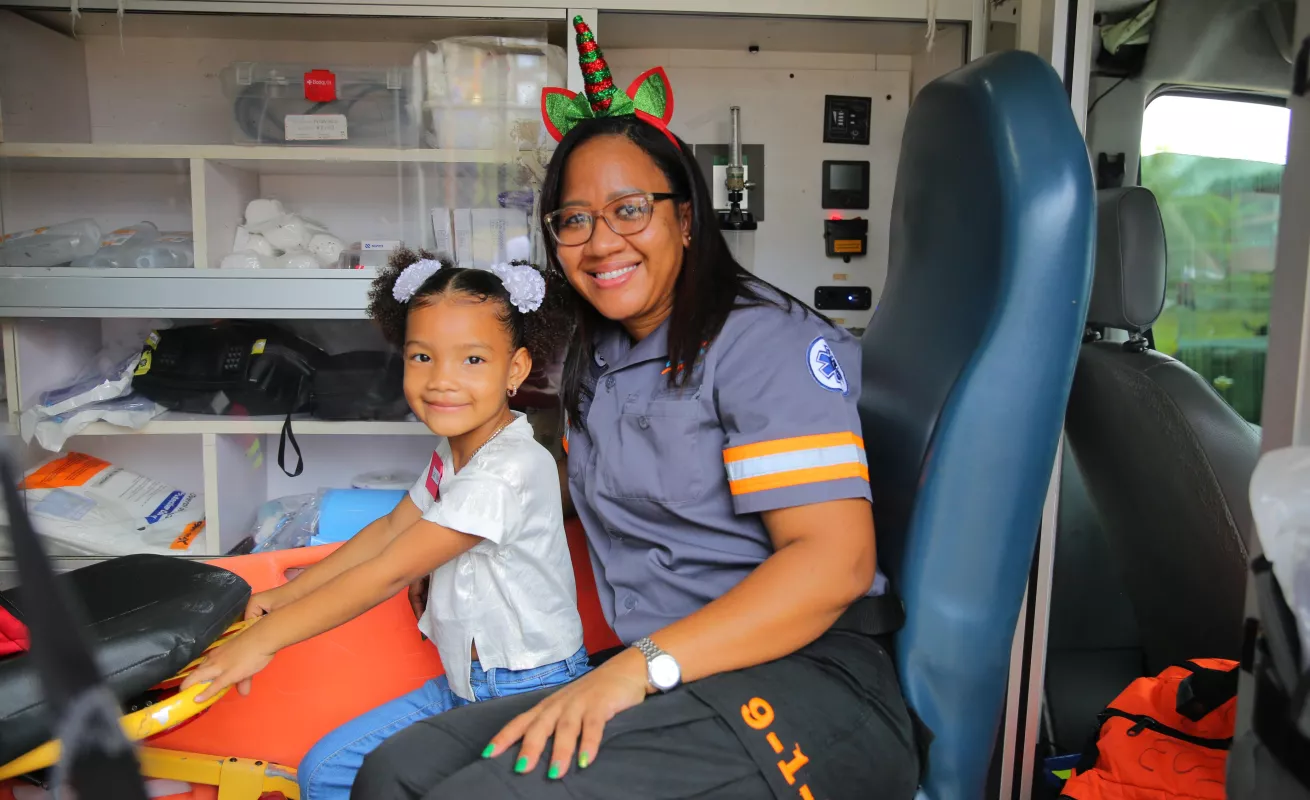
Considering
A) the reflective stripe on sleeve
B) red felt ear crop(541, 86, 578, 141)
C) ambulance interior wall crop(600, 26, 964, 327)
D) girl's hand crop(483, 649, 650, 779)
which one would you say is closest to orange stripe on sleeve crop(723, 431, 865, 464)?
the reflective stripe on sleeve

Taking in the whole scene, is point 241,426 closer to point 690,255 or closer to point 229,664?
point 229,664

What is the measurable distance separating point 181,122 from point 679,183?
182cm

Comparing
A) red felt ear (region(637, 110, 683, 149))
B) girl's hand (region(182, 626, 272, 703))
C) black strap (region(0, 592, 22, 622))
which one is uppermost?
red felt ear (region(637, 110, 683, 149))

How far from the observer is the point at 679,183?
119 cm

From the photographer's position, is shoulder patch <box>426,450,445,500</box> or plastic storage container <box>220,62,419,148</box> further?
plastic storage container <box>220,62,419,148</box>

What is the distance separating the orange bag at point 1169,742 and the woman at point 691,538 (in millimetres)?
425

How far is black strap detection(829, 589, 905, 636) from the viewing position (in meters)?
1.01

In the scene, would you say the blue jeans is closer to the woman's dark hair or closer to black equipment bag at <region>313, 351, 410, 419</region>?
the woman's dark hair

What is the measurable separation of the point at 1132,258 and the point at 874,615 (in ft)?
2.60

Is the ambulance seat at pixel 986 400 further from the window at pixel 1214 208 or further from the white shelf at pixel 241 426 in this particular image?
the white shelf at pixel 241 426

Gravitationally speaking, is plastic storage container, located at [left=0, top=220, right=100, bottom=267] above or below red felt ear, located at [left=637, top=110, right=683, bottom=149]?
below

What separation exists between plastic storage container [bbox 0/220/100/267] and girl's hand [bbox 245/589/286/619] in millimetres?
1301

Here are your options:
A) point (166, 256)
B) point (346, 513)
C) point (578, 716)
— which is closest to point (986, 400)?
point (578, 716)

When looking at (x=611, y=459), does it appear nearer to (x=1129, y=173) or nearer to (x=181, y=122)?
(x=1129, y=173)
